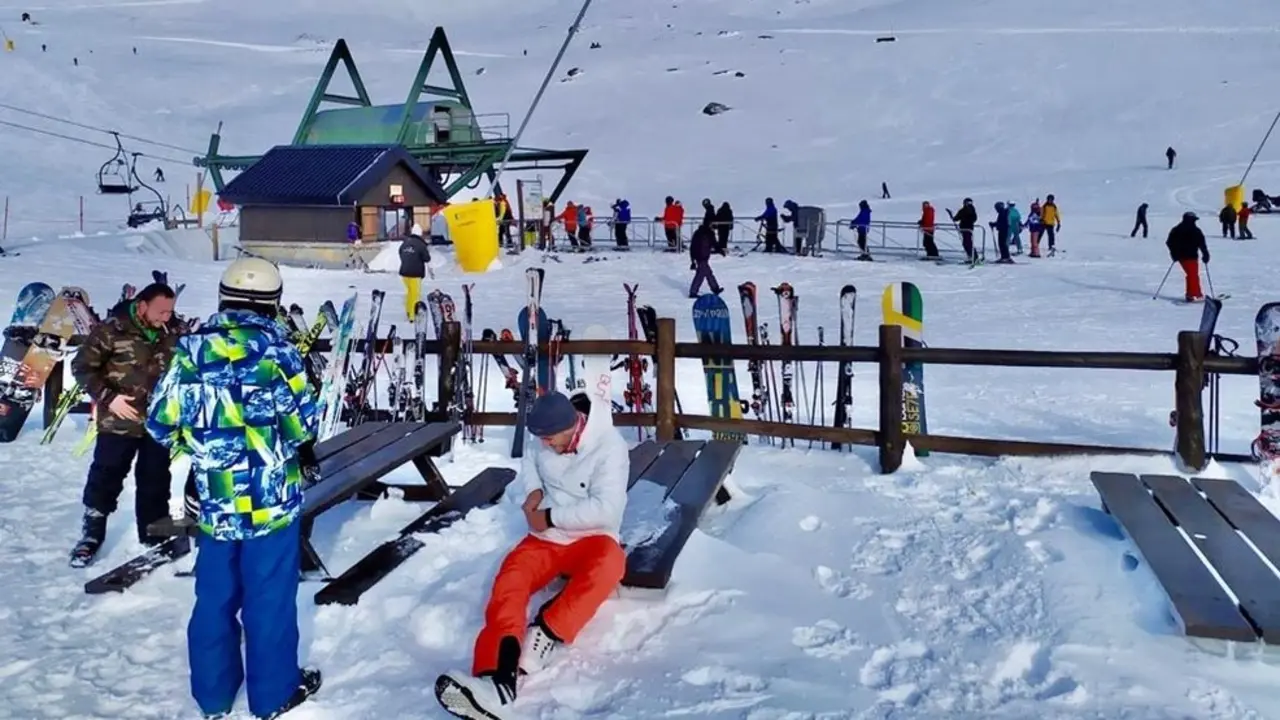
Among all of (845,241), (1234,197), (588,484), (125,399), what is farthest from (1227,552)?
(845,241)

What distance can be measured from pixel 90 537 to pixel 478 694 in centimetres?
297

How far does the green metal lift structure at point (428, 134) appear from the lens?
98.8 ft

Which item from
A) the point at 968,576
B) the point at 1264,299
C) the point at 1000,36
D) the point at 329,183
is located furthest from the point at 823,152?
the point at 968,576

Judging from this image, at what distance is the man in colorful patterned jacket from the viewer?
3484 mm

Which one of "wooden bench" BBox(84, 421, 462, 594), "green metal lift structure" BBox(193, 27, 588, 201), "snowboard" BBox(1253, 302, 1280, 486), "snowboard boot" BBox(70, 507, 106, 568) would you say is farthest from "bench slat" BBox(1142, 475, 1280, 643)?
"green metal lift structure" BBox(193, 27, 588, 201)

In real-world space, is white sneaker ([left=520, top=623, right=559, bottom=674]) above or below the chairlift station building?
below

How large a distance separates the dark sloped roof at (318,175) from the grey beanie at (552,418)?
2236cm

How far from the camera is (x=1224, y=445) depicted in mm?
8438

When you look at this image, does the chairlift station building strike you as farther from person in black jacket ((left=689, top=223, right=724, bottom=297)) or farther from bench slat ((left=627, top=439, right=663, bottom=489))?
bench slat ((left=627, top=439, right=663, bottom=489))

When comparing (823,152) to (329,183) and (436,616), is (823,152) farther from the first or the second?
(436,616)

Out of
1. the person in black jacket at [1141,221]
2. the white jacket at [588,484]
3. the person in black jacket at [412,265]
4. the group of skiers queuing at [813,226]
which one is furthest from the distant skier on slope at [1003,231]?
the white jacket at [588,484]

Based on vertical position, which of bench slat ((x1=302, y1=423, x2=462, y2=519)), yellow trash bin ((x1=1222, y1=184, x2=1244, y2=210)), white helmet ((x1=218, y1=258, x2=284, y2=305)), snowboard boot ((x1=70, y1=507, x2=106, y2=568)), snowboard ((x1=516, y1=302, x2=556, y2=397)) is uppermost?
yellow trash bin ((x1=1222, y1=184, x2=1244, y2=210))

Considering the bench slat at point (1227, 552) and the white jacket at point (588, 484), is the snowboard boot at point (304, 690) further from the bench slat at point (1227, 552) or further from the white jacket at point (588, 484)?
the bench slat at point (1227, 552)

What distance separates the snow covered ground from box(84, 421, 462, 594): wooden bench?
161 millimetres
